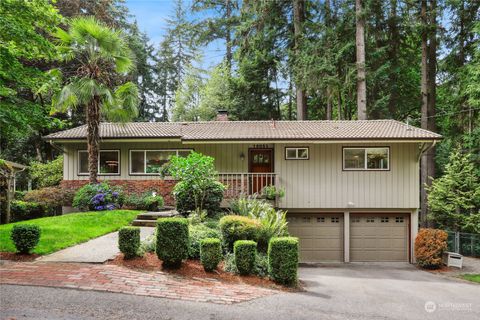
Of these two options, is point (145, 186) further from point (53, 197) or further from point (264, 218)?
point (264, 218)

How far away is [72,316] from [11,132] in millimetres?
6701

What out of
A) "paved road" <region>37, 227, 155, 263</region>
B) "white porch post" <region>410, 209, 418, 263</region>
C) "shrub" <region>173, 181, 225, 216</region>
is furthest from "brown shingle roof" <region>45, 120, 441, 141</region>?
"paved road" <region>37, 227, 155, 263</region>

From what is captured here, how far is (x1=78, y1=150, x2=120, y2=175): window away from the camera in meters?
15.9

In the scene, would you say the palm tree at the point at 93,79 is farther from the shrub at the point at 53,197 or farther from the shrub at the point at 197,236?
the shrub at the point at 197,236

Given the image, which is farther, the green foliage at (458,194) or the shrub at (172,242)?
the green foliage at (458,194)

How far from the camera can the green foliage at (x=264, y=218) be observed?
374 inches

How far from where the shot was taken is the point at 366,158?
562 inches

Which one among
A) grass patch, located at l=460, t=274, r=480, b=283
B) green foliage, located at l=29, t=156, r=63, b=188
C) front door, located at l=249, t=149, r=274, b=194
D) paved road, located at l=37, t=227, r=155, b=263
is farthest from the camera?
green foliage, located at l=29, t=156, r=63, b=188

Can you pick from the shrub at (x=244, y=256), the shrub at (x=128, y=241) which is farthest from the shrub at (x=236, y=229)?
the shrub at (x=128, y=241)

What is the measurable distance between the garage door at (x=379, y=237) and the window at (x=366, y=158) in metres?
1.96

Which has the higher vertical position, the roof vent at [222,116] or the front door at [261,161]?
the roof vent at [222,116]

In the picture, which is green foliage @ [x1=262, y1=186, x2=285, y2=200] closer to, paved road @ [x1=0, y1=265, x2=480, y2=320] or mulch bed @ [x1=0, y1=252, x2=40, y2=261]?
paved road @ [x1=0, y1=265, x2=480, y2=320]

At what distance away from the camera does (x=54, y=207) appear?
15.8 meters

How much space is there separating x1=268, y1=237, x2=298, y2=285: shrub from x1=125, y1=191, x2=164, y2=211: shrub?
25.5 ft
